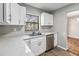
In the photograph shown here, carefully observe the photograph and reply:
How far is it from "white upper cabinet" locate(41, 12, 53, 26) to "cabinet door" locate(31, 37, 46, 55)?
2.75 feet

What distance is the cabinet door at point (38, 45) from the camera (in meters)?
2.27

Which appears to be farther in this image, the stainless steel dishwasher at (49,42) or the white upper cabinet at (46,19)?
the white upper cabinet at (46,19)

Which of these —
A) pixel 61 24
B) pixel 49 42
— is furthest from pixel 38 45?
pixel 61 24

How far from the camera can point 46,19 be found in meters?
3.38

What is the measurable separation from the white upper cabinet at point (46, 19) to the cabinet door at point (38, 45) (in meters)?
0.84

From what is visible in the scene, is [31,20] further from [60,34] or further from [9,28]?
[60,34]

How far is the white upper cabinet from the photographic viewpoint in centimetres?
324

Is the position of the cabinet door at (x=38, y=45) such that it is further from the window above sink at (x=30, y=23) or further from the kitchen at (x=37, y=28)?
the window above sink at (x=30, y=23)

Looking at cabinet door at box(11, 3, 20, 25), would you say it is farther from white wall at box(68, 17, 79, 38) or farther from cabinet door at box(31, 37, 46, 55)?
white wall at box(68, 17, 79, 38)

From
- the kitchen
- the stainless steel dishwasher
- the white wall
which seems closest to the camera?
the kitchen

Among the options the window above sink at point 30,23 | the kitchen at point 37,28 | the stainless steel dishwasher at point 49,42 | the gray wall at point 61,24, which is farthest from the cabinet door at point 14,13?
the gray wall at point 61,24

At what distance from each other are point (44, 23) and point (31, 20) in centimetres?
79

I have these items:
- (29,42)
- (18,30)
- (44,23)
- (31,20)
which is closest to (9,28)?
(18,30)

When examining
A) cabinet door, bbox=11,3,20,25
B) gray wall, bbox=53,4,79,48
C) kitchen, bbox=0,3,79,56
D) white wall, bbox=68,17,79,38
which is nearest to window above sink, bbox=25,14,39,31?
kitchen, bbox=0,3,79,56
